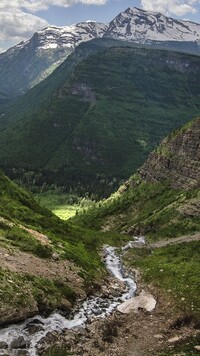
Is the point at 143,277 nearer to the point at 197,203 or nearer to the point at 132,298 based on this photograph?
the point at 132,298

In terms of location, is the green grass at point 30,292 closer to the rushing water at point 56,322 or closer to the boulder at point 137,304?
the rushing water at point 56,322

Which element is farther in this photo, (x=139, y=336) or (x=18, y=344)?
(x=139, y=336)

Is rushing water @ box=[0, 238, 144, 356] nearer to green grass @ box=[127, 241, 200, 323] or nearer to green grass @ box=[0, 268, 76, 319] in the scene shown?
green grass @ box=[0, 268, 76, 319]

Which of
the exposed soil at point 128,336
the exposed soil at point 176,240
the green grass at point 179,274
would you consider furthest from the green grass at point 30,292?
the exposed soil at point 176,240

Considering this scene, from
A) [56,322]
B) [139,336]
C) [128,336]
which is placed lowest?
[56,322]

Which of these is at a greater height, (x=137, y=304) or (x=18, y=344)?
(x=18, y=344)

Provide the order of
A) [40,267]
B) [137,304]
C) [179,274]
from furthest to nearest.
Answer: [179,274], [40,267], [137,304]

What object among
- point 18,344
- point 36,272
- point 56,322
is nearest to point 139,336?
point 56,322

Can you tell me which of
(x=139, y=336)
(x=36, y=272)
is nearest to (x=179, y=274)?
(x=139, y=336)

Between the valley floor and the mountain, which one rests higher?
the valley floor

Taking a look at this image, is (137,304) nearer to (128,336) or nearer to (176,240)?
A: (128,336)

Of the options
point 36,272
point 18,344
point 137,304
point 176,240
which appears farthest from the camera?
point 176,240

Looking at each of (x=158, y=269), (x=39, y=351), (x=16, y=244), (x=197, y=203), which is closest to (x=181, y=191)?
(x=197, y=203)

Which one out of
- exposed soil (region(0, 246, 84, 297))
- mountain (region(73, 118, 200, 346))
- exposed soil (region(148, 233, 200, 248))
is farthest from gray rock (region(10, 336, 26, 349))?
exposed soil (region(148, 233, 200, 248))
